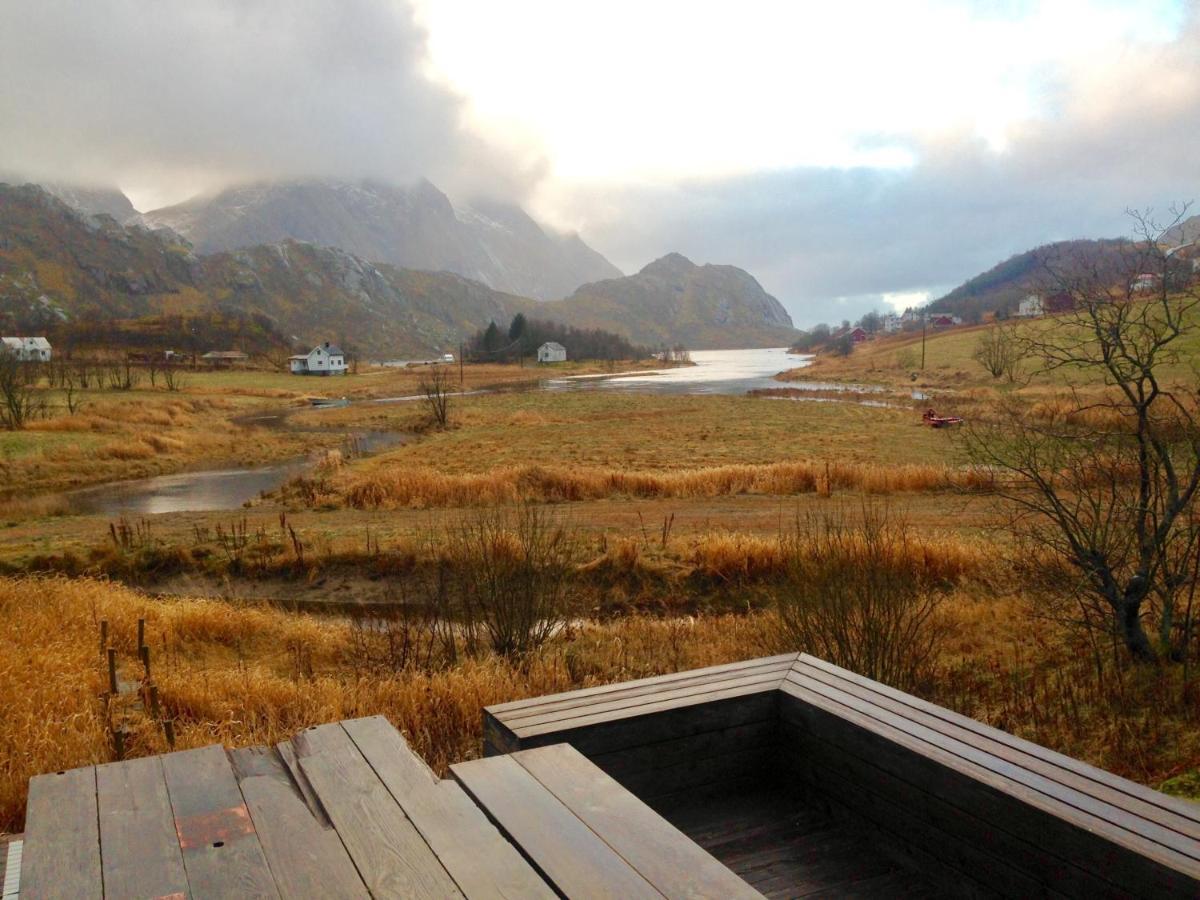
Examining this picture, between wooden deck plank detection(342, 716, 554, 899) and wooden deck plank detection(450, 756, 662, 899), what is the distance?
0.22 ft

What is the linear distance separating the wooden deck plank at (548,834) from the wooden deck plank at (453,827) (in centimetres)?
7

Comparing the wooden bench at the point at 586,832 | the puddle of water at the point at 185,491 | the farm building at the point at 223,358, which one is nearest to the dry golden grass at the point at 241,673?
the wooden bench at the point at 586,832

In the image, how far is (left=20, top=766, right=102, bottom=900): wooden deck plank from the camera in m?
2.10

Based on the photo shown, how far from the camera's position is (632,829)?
2.60m

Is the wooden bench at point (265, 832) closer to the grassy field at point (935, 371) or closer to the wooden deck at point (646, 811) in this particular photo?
the wooden deck at point (646, 811)

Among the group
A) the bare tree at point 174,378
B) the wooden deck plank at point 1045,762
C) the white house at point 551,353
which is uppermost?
the white house at point 551,353

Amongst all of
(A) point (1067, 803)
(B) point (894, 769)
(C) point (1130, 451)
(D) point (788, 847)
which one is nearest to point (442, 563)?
(C) point (1130, 451)

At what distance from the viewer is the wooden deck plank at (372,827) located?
2.23 m

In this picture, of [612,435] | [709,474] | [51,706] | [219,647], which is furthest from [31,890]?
[612,435]

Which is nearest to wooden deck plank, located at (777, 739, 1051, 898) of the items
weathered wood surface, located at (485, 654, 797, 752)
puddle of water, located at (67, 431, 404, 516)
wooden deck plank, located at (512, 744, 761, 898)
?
weathered wood surface, located at (485, 654, 797, 752)

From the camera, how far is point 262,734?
7.58m

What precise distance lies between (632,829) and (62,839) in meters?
1.55

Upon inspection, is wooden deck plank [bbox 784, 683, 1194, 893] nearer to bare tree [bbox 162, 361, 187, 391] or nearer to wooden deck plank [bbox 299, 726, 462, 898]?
wooden deck plank [bbox 299, 726, 462, 898]

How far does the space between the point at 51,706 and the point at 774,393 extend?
227 ft
